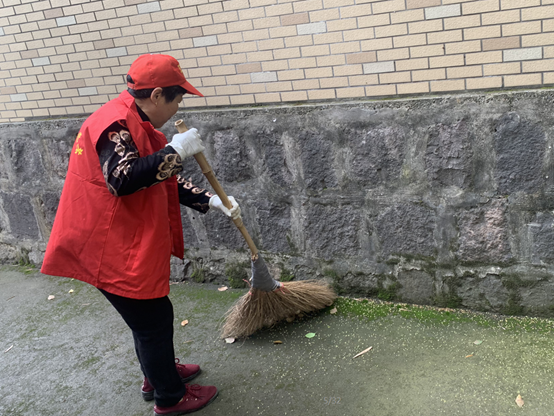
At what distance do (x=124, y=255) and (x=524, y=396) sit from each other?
2151 millimetres

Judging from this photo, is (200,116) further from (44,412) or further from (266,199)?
(44,412)

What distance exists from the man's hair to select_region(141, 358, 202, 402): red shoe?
66.2 inches

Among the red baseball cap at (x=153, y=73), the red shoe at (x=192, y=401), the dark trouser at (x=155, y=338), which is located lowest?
the red shoe at (x=192, y=401)

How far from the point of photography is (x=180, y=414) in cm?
269

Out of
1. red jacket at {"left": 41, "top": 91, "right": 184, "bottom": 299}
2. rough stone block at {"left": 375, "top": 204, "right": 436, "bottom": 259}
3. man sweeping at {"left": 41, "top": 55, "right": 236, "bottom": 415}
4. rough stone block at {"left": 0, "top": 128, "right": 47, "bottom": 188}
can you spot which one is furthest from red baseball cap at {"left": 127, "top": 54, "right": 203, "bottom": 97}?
rough stone block at {"left": 0, "top": 128, "right": 47, "bottom": 188}

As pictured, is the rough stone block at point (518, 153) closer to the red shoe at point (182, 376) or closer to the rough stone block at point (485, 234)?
the rough stone block at point (485, 234)

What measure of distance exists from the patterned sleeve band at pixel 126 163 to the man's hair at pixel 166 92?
0.22 meters

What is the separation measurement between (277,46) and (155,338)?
79.2 inches

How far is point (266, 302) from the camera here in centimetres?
317

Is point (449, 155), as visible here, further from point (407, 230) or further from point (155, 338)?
point (155, 338)

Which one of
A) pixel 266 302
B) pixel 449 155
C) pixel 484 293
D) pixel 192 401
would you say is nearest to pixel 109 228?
pixel 192 401

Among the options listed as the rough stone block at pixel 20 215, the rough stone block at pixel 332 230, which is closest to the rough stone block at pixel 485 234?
the rough stone block at pixel 332 230

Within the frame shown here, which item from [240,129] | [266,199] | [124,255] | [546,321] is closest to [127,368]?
[124,255]

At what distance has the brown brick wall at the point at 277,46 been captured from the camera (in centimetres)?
262
